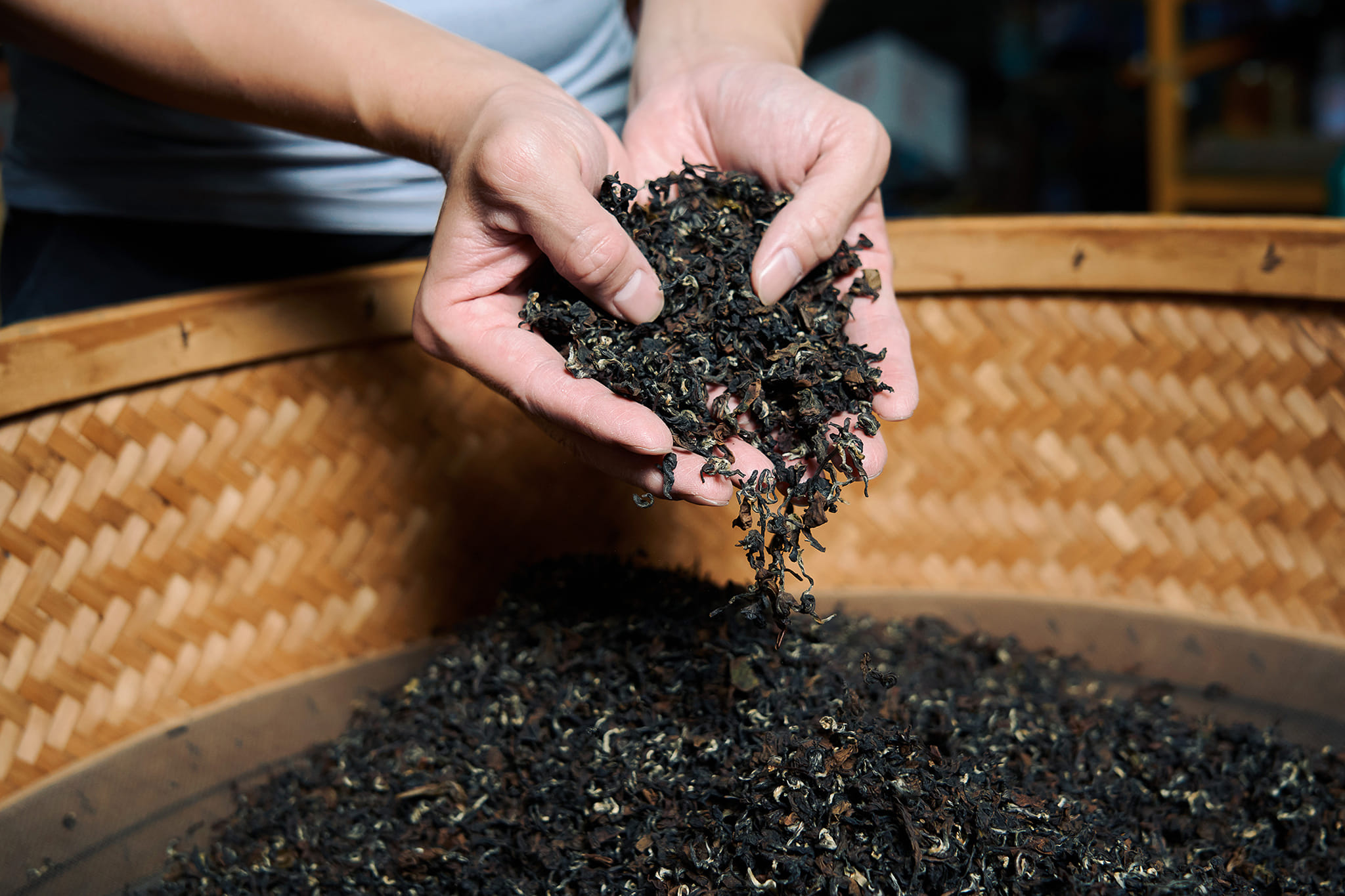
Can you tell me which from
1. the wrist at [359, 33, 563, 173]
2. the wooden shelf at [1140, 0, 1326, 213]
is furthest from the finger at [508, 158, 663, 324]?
the wooden shelf at [1140, 0, 1326, 213]

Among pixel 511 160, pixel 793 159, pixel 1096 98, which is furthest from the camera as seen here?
pixel 1096 98

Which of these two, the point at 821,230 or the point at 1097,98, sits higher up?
the point at 1097,98

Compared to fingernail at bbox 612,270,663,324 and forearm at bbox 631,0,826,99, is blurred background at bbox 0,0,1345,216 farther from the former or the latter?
fingernail at bbox 612,270,663,324

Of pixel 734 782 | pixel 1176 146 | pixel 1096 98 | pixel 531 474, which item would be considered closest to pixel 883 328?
pixel 734 782

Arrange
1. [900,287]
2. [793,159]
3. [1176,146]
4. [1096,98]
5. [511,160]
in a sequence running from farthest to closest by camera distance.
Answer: [1096,98] → [1176,146] → [900,287] → [793,159] → [511,160]

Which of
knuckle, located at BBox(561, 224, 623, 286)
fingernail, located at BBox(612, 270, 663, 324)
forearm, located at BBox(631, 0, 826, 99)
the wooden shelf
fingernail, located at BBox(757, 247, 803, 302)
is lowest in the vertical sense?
fingernail, located at BBox(612, 270, 663, 324)

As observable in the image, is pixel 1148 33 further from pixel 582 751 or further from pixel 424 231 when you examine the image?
pixel 582 751

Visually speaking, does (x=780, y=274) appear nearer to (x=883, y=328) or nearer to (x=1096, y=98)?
(x=883, y=328)

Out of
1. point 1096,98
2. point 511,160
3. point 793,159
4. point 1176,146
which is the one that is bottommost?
point 511,160

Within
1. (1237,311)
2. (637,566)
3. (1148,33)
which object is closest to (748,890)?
(637,566)
